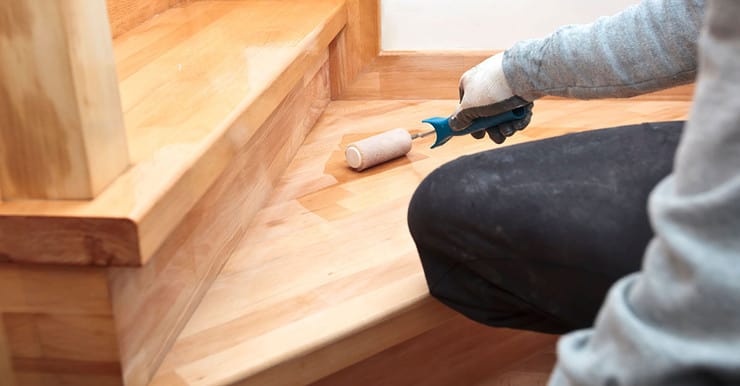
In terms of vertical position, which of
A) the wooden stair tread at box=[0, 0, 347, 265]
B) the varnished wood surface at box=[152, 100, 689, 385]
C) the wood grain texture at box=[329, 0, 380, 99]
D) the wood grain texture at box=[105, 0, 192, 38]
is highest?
the wood grain texture at box=[105, 0, 192, 38]

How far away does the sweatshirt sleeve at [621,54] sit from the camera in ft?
3.34

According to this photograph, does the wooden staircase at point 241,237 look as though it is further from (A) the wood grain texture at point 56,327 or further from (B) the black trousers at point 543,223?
(B) the black trousers at point 543,223

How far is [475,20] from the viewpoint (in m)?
1.84

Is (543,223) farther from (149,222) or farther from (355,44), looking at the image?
(355,44)

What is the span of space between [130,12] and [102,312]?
827 mm

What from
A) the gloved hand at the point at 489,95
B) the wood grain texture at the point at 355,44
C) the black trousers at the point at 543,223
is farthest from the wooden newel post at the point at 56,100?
the wood grain texture at the point at 355,44

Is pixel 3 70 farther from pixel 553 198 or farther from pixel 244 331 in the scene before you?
pixel 553 198

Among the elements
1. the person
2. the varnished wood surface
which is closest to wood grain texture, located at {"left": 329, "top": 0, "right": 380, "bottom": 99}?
the varnished wood surface

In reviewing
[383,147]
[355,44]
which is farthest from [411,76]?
[383,147]

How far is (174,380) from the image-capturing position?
0.98 meters

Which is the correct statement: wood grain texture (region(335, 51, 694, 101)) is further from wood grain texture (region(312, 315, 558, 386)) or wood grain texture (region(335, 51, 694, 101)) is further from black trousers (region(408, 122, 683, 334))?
black trousers (region(408, 122, 683, 334))

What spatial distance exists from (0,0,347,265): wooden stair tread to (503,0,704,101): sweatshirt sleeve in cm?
40

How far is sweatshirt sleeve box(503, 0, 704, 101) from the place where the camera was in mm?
1017

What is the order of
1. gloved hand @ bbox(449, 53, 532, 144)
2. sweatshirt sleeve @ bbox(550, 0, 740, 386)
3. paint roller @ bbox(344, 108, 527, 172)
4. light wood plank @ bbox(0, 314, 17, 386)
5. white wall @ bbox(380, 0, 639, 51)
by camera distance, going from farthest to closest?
1. white wall @ bbox(380, 0, 639, 51)
2. paint roller @ bbox(344, 108, 527, 172)
3. gloved hand @ bbox(449, 53, 532, 144)
4. light wood plank @ bbox(0, 314, 17, 386)
5. sweatshirt sleeve @ bbox(550, 0, 740, 386)
